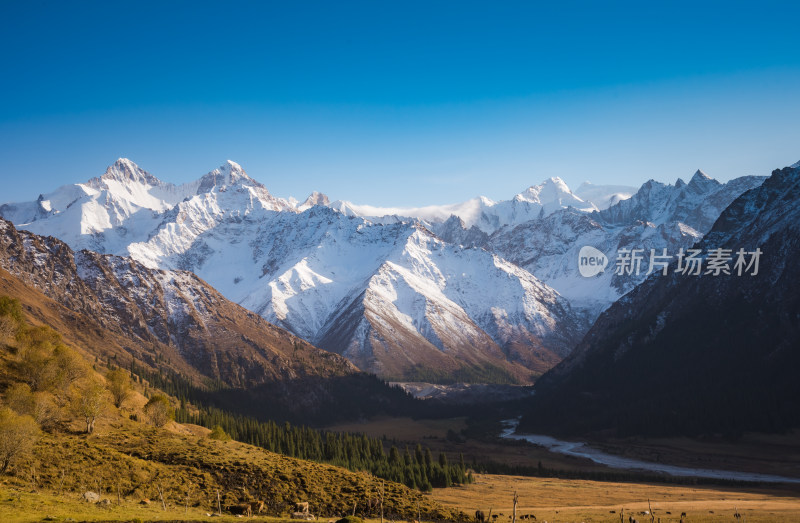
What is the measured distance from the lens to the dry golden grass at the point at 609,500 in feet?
358

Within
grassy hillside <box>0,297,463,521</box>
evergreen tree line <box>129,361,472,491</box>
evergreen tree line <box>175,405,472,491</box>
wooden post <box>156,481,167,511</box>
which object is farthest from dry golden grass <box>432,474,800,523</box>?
wooden post <box>156,481,167,511</box>

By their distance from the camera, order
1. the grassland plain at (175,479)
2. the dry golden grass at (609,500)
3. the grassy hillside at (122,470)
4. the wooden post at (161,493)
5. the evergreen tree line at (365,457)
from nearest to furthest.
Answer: the grassy hillside at (122,470) < the grassland plain at (175,479) < the wooden post at (161,493) < the dry golden grass at (609,500) < the evergreen tree line at (365,457)

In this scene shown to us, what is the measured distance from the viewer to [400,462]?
168125 mm

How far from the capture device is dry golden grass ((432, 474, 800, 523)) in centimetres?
10919

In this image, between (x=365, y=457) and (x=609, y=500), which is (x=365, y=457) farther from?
(x=609, y=500)

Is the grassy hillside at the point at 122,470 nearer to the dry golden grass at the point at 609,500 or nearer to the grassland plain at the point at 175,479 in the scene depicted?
the grassland plain at the point at 175,479

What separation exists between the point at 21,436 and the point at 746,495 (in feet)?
515

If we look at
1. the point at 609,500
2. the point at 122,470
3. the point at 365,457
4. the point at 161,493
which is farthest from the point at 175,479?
the point at 365,457

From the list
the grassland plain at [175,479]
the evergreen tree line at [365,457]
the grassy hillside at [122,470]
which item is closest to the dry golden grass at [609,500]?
the evergreen tree line at [365,457]

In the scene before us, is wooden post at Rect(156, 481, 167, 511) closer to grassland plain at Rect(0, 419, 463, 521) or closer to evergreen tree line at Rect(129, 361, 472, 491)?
grassland plain at Rect(0, 419, 463, 521)

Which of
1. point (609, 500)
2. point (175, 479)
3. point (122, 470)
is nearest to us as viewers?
point (122, 470)

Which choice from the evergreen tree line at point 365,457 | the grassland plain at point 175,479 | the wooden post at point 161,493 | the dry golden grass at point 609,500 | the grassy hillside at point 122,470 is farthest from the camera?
the evergreen tree line at point 365,457

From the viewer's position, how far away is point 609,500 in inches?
5438

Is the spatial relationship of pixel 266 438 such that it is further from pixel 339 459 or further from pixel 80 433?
pixel 80 433
